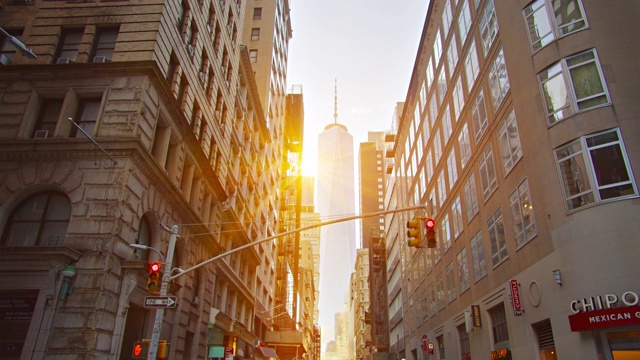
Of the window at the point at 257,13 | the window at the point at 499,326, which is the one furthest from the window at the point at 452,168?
the window at the point at 257,13

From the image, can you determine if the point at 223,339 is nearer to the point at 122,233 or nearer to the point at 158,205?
the point at 158,205

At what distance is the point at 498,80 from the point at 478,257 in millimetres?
12484

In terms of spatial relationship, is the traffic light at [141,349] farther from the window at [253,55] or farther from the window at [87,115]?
the window at [253,55]

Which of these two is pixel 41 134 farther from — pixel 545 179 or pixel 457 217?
pixel 457 217

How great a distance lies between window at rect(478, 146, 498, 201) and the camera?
95.5 ft

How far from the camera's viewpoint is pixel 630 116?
1909 centimetres

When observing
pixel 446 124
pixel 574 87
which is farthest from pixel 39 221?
pixel 446 124

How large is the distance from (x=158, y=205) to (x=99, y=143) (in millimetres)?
4578

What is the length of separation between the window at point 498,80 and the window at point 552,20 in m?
3.18

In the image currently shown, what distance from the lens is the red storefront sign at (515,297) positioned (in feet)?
79.0

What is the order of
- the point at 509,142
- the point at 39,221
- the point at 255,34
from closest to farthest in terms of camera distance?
the point at 39,221 → the point at 509,142 → the point at 255,34

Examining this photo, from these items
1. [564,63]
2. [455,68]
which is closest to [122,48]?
[564,63]

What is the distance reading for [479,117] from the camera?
31984mm

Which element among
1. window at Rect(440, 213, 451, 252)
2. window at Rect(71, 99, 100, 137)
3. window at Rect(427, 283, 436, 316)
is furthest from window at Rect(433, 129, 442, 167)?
window at Rect(71, 99, 100, 137)
